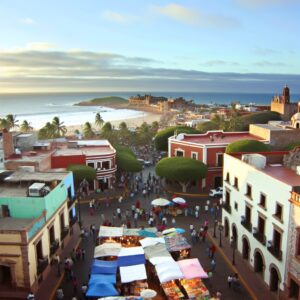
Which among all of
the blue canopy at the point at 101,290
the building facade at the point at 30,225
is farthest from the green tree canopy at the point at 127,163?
the blue canopy at the point at 101,290

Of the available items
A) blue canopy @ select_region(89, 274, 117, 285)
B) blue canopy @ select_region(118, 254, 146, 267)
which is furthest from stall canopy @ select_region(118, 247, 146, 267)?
blue canopy @ select_region(89, 274, 117, 285)

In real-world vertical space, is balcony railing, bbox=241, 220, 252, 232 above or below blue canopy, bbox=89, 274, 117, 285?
above

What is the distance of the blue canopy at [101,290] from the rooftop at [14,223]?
4844 mm

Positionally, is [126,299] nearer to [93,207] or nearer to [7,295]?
[7,295]

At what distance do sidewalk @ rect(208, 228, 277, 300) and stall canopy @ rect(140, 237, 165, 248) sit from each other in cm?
518

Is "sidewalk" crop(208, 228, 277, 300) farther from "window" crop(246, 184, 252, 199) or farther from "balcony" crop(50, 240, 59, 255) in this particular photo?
"balcony" crop(50, 240, 59, 255)

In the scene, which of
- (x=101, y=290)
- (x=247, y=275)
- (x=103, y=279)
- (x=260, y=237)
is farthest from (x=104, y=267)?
(x=260, y=237)

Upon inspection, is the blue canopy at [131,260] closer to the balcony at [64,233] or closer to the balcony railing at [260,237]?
the balcony at [64,233]

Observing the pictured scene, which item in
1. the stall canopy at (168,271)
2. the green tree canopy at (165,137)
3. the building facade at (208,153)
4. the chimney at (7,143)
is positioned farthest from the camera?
the green tree canopy at (165,137)

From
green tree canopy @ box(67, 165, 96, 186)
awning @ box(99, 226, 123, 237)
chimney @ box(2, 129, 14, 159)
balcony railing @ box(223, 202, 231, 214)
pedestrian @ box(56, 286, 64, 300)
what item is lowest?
pedestrian @ box(56, 286, 64, 300)

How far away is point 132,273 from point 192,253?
742cm

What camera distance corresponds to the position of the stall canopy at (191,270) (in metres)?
20.8

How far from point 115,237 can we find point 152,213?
29.7ft

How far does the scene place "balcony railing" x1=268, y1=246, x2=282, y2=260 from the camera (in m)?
20.6
